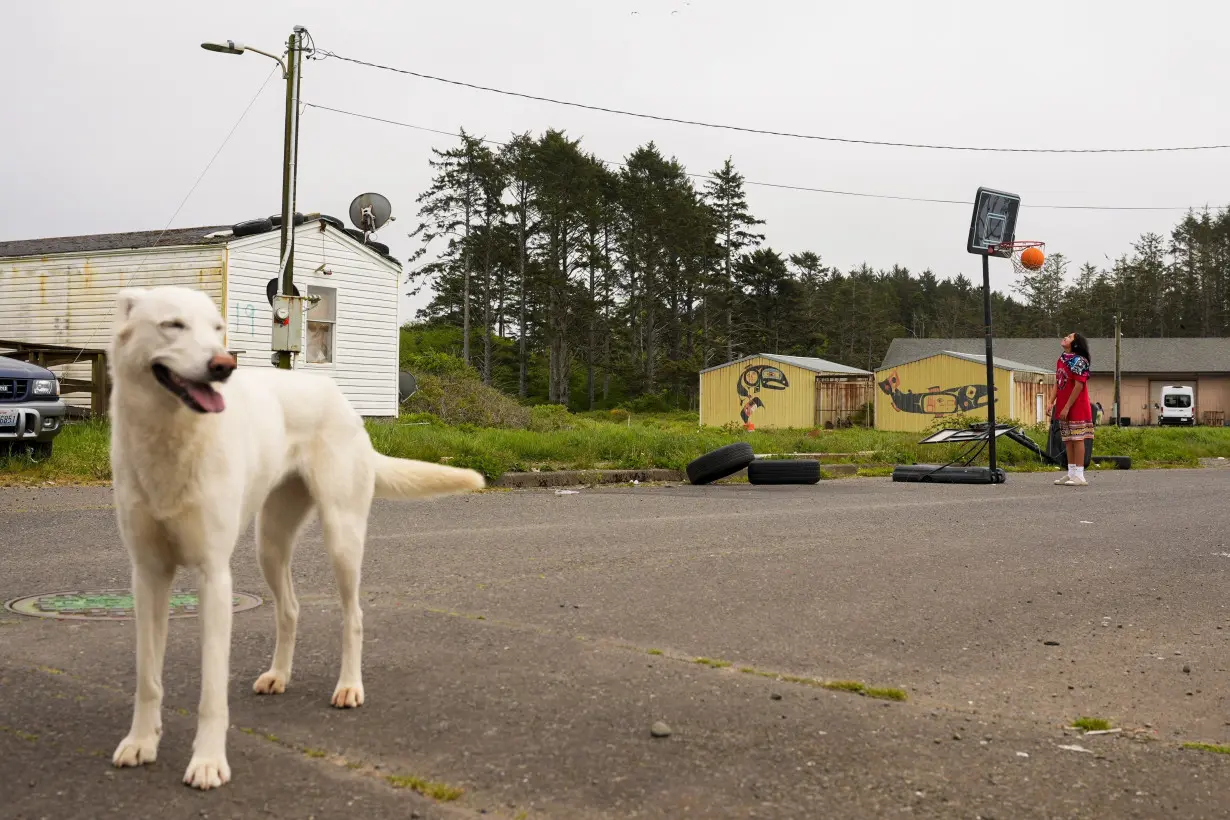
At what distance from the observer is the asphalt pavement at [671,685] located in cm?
309

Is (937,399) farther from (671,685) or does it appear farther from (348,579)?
(348,579)

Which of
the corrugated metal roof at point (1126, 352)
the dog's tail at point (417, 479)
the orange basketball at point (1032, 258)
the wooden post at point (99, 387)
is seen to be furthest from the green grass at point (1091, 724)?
the corrugated metal roof at point (1126, 352)

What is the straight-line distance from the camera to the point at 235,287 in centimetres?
2345

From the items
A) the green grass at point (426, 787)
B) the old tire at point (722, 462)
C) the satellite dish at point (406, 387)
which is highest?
the satellite dish at point (406, 387)

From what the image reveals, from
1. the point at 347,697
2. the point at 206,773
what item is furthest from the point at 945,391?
the point at 206,773

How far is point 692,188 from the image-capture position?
7438 cm

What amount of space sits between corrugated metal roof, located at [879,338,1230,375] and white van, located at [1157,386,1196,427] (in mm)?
6685

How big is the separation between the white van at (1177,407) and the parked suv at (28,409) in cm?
6180

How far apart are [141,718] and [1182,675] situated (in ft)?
13.4

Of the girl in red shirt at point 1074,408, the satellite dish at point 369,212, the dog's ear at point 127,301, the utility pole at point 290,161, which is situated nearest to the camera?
the dog's ear at point 127,301

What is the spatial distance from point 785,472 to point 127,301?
1327cm

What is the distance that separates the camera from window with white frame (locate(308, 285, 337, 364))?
82.8ft

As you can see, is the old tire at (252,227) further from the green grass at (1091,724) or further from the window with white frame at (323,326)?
the green grass at (1091,724)

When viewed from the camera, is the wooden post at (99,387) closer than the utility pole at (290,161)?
Yes
